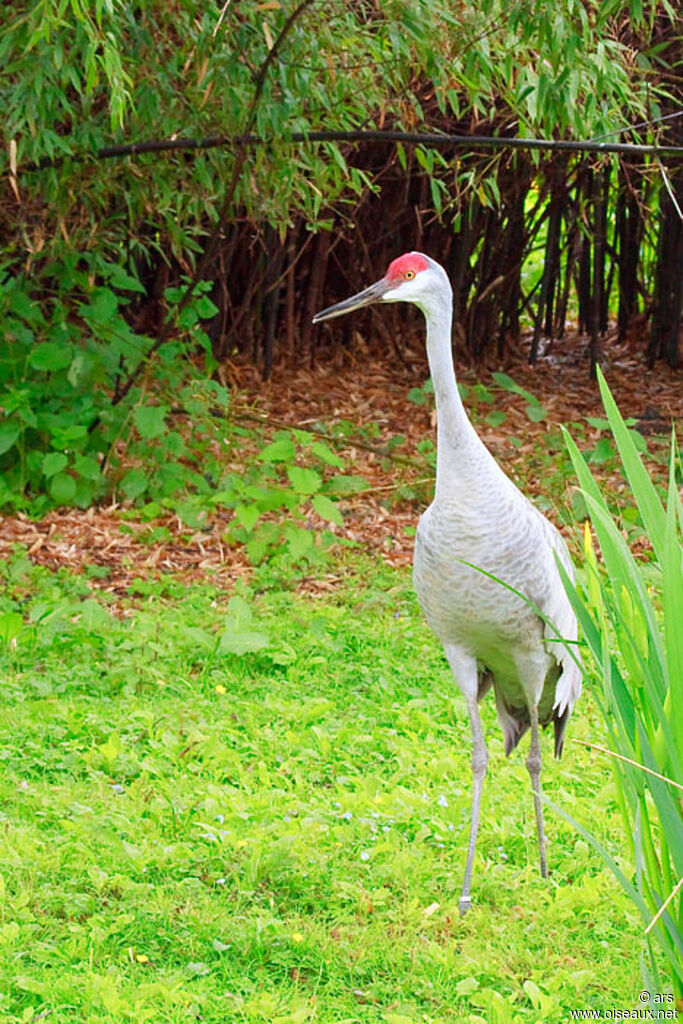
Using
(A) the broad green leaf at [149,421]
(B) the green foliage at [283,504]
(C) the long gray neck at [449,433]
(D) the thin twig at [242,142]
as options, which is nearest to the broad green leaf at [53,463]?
(A) the broad green leaf at [149,421]

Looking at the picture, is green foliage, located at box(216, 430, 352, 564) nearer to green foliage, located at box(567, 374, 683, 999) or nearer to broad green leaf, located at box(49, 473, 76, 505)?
broad green leaf, located at box(49, 473, 76, 505)

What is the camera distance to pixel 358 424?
770 centimetres

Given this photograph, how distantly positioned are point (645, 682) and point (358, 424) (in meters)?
5.60

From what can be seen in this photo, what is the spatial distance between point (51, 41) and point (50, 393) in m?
2.28

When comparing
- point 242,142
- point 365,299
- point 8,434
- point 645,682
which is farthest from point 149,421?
point 645,682

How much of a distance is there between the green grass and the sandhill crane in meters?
0.23

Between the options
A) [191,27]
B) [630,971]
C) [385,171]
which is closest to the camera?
[630,971]

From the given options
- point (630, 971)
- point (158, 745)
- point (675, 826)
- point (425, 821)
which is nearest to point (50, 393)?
point (158, 745)

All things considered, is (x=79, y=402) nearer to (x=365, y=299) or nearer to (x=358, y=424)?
(x=358, y=424)

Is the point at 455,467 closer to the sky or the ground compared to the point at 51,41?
closer to the ground

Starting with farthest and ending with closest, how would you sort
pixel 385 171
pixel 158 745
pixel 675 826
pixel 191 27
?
1. pixel 385 171
2. pixel 191 27
3. pixel 158 745
4. pixel 675 826

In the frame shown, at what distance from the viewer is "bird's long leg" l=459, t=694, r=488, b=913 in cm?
339

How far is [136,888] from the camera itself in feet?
10.8

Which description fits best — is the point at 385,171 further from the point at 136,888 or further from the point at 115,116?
the point at 136,888
